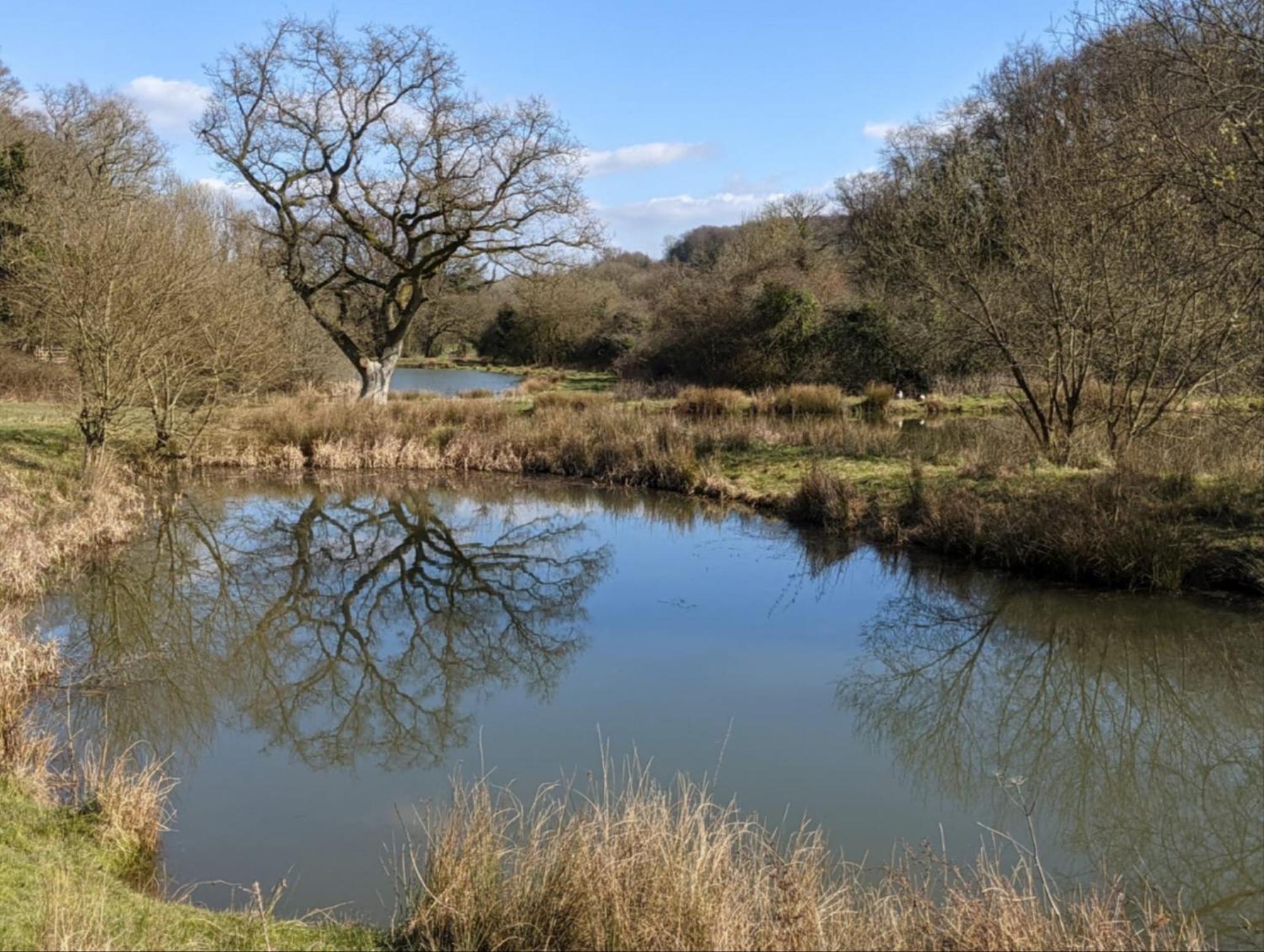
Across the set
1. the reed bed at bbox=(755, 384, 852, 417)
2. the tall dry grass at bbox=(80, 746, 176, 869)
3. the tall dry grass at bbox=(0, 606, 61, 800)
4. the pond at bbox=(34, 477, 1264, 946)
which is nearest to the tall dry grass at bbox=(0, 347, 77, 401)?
the pond at bbox=(34, 477, 1264, 946)

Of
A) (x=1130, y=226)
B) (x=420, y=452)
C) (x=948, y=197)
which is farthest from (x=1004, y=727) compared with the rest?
(x=420, y=452)

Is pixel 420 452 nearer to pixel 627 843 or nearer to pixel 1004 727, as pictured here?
pixel 1004 727

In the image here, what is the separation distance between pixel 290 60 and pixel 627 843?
2247cm

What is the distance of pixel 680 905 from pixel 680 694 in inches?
159

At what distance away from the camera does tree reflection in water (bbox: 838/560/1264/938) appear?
5.31m

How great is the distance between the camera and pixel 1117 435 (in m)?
13.2

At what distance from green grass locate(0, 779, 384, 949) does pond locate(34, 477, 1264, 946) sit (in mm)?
486

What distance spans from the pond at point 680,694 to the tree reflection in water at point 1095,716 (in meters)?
0.02

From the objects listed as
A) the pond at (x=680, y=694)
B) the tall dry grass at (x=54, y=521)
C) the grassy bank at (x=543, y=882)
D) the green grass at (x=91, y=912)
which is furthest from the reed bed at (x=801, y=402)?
the green grass at (x=91, y=912)

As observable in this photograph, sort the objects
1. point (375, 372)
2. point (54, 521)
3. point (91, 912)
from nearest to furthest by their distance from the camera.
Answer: point (91, 912) < point (54, 521) < point (375, 372)

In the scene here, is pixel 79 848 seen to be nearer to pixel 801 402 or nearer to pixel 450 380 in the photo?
pixel 801 402

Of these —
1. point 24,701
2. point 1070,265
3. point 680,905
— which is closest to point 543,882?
point 680,905

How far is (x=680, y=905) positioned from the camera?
358cm

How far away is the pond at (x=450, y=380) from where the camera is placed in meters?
32.1
